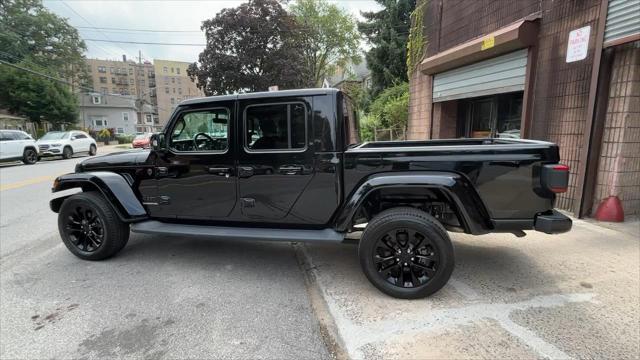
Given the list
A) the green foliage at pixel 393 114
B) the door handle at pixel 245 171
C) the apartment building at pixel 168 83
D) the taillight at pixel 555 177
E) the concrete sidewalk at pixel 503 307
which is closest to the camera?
the concrete sidewalk at pixel 503 307

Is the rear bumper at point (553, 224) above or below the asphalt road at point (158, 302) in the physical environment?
above

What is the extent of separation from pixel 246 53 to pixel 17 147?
15.2 metres

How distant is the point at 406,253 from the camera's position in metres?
2.92

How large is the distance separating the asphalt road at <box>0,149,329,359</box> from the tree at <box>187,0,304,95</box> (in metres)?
21.9

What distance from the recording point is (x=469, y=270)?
136 inches

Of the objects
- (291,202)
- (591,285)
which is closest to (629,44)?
(591,285)

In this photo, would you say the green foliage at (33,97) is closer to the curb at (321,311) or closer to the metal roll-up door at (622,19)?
the curb at (321,311)

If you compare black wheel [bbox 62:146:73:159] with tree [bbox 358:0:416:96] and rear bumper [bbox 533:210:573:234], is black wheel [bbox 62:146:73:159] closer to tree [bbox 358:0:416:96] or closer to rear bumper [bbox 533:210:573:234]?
tree [bbox 358:0:416:96]

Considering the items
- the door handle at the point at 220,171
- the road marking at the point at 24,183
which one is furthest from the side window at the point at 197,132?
the road marking at the point at 24,183

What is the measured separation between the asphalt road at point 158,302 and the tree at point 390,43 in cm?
1499

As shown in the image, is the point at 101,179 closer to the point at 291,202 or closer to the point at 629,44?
the point at 291,202

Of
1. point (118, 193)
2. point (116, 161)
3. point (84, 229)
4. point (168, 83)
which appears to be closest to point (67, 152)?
point (84, 229)

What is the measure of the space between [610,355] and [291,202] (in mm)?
2653

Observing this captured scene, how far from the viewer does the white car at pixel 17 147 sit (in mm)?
13625
